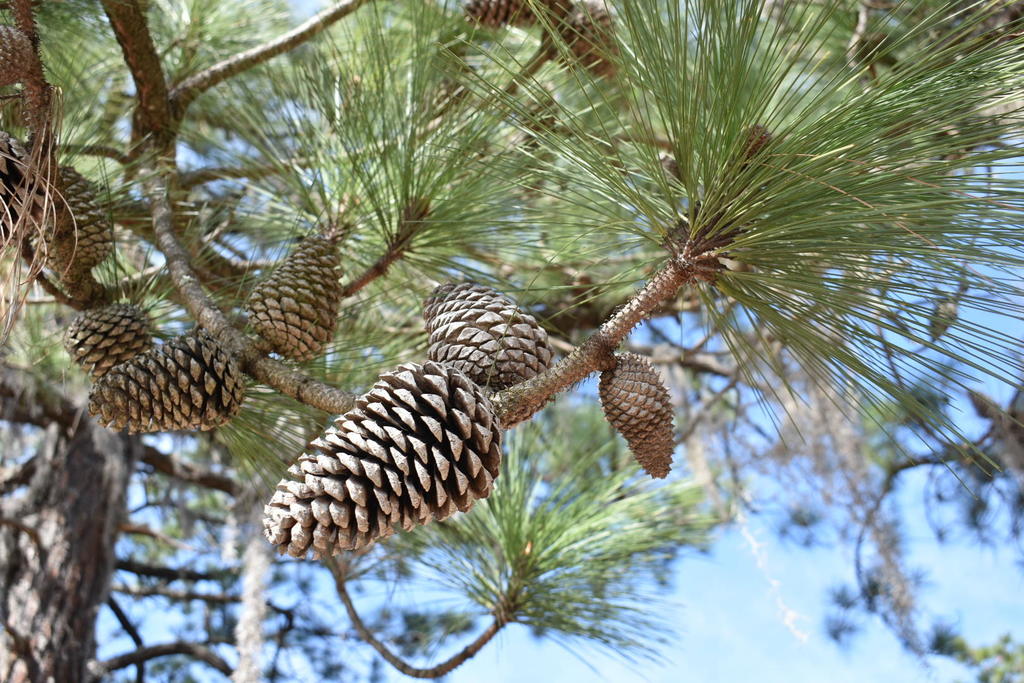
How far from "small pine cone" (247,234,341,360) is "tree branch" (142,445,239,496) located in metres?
2.59

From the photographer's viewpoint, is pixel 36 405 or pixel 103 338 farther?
pixel 36 405

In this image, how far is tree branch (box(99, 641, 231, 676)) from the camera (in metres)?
3.24

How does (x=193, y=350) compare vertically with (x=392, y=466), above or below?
above

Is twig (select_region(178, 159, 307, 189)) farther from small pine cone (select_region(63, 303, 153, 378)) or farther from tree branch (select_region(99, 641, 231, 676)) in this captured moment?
tree branch (select_region(99, 641, 231, 676))

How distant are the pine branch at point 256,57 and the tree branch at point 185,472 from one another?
2203mm

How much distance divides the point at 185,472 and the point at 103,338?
104 inches

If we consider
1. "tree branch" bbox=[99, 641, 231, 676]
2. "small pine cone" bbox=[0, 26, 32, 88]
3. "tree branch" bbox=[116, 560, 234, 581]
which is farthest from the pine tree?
"tree branch" bbox=[116, 560, 234, 581]

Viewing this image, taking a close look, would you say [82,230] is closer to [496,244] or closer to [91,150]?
[91,150]

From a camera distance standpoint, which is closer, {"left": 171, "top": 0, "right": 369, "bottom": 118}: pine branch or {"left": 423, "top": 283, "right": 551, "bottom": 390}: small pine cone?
{"left": 423, "top": 283, "right": 551, "bottom": 390}: small pine cone

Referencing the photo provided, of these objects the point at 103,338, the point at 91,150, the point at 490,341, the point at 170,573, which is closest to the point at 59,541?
the point at 170,573

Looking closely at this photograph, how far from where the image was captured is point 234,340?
105cm

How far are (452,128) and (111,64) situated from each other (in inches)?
47.6

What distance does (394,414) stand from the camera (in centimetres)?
77

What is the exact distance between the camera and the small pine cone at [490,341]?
2.97 ft
